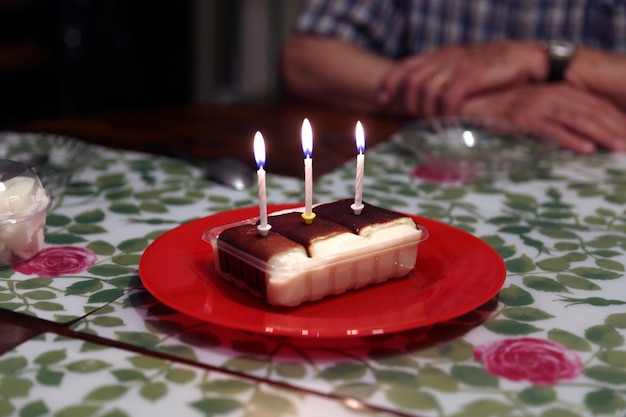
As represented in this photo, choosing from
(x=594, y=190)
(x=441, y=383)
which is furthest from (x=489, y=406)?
(x=594, y=190)

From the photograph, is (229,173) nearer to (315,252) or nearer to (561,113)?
(315,252)

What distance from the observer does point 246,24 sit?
3.79m

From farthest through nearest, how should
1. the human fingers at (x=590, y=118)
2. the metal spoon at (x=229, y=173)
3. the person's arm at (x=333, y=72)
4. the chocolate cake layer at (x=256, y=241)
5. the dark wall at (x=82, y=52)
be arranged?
the dark wall at (x=82, y=52)
the person's arm at (x=333, y=72)
the human fingers at (x=590, y=118)
the metal spoon at (x=229, y=173)
the chocolate cake layer at (x=256, y=241)

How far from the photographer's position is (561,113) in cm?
149

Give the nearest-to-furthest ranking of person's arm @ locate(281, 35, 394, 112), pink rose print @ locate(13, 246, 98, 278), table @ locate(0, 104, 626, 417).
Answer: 1. table @ locate(0, 104, 626, 417)
2. pink rose print @ locate(13, 246, 98, 278)
3. person's arm @ locate(281, 35, 394, 112)

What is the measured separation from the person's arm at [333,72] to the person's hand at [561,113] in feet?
0.95

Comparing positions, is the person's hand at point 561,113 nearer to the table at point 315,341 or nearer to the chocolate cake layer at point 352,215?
the table at point 315,341

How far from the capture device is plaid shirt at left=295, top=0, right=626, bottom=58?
1920 millimetres

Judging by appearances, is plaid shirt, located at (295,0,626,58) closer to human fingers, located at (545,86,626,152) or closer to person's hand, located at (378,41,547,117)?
person's hand, located at (378,41,547,117)

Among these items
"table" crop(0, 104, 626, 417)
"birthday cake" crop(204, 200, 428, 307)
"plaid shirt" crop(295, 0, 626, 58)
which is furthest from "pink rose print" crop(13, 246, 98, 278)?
"plaid shirt" crop(295, 0, 626, 58)

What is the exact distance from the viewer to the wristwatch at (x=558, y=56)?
63.4 inches

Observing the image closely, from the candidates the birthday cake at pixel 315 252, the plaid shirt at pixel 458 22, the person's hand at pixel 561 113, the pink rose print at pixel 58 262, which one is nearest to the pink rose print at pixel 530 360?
the birthday cake at pixel 315 252

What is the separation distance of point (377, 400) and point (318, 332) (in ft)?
0.25

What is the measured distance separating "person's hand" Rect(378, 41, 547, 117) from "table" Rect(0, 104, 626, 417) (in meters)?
0.61
